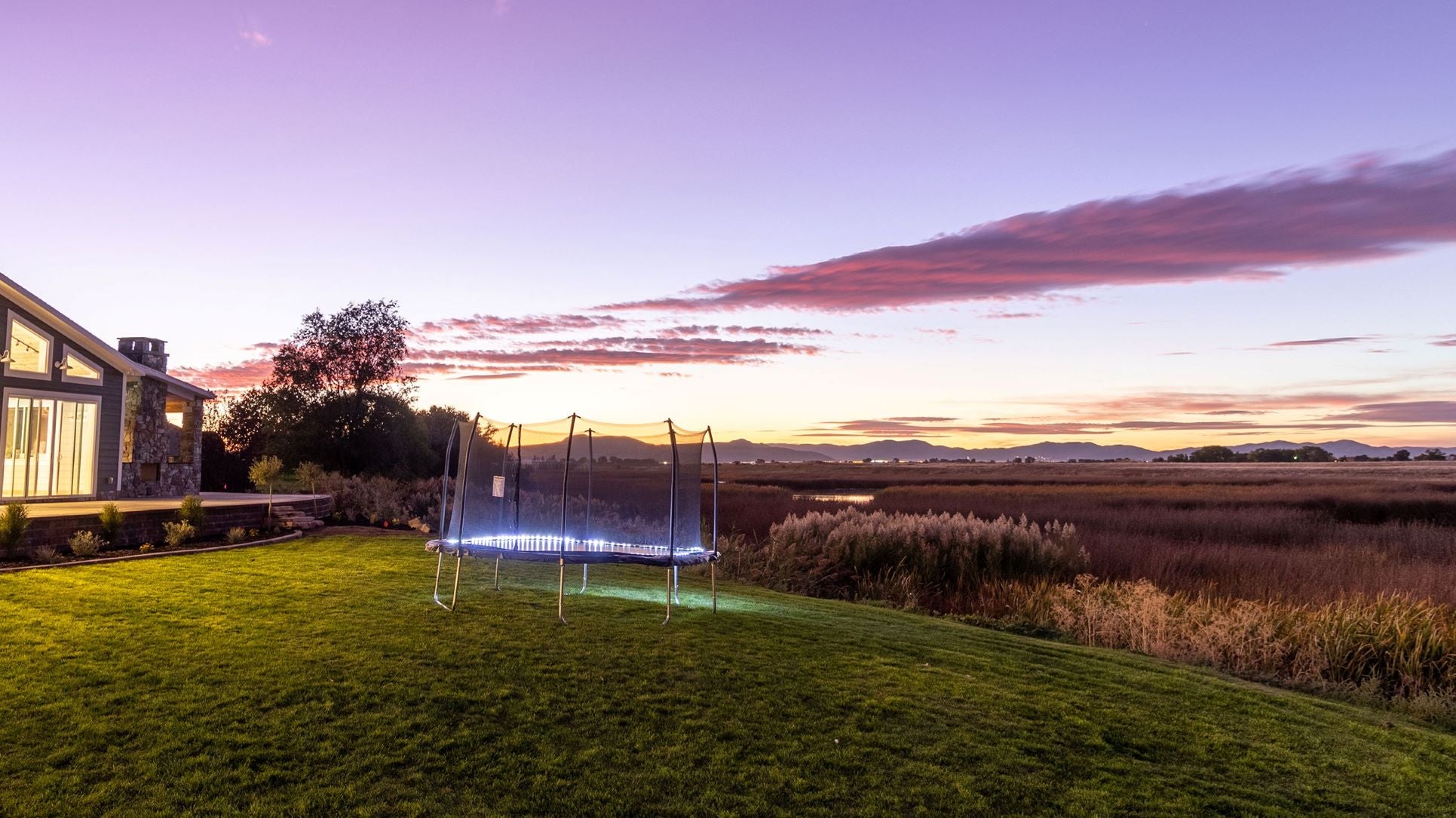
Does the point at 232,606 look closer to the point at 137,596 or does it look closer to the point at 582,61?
the point at 137,596

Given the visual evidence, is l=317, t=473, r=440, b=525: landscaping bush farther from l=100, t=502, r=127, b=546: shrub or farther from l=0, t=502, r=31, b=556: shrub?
l=0, t=502, r=31, b=556: shrub

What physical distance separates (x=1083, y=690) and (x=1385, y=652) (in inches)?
182

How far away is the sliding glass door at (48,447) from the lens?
1639 cm

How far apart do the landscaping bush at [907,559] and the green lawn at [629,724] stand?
5531 mm

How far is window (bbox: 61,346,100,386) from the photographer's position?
17391 mm

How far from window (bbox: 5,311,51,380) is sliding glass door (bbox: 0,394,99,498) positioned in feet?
1.66

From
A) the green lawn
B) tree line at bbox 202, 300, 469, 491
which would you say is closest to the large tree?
tree line at bbox 202, 300, 469, 491

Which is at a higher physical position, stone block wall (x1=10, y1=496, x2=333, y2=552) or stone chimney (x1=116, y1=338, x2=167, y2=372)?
stone chimney (x1=116, y1=338, x2=167, y2=372)

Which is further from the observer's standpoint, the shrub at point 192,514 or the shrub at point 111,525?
the shrub at point 192,514

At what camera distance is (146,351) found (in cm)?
2270

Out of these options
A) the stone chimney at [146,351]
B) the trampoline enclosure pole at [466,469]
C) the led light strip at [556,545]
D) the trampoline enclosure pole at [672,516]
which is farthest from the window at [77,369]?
the trampoline enclosure pole at [672,516]

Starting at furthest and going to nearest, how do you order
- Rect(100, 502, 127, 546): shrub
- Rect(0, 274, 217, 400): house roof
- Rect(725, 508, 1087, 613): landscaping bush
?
1. Rect(0, 274, 217, 400): house roof
2. Rect(725, 508, 1087, 613): landscaping bush
3. Rect(100, 502, 127, 546): shrub

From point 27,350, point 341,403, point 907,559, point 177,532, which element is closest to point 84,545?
point 177,532

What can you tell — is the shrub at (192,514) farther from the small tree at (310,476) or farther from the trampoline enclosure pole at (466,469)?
the trampoline enclosure pole at (466,469)
